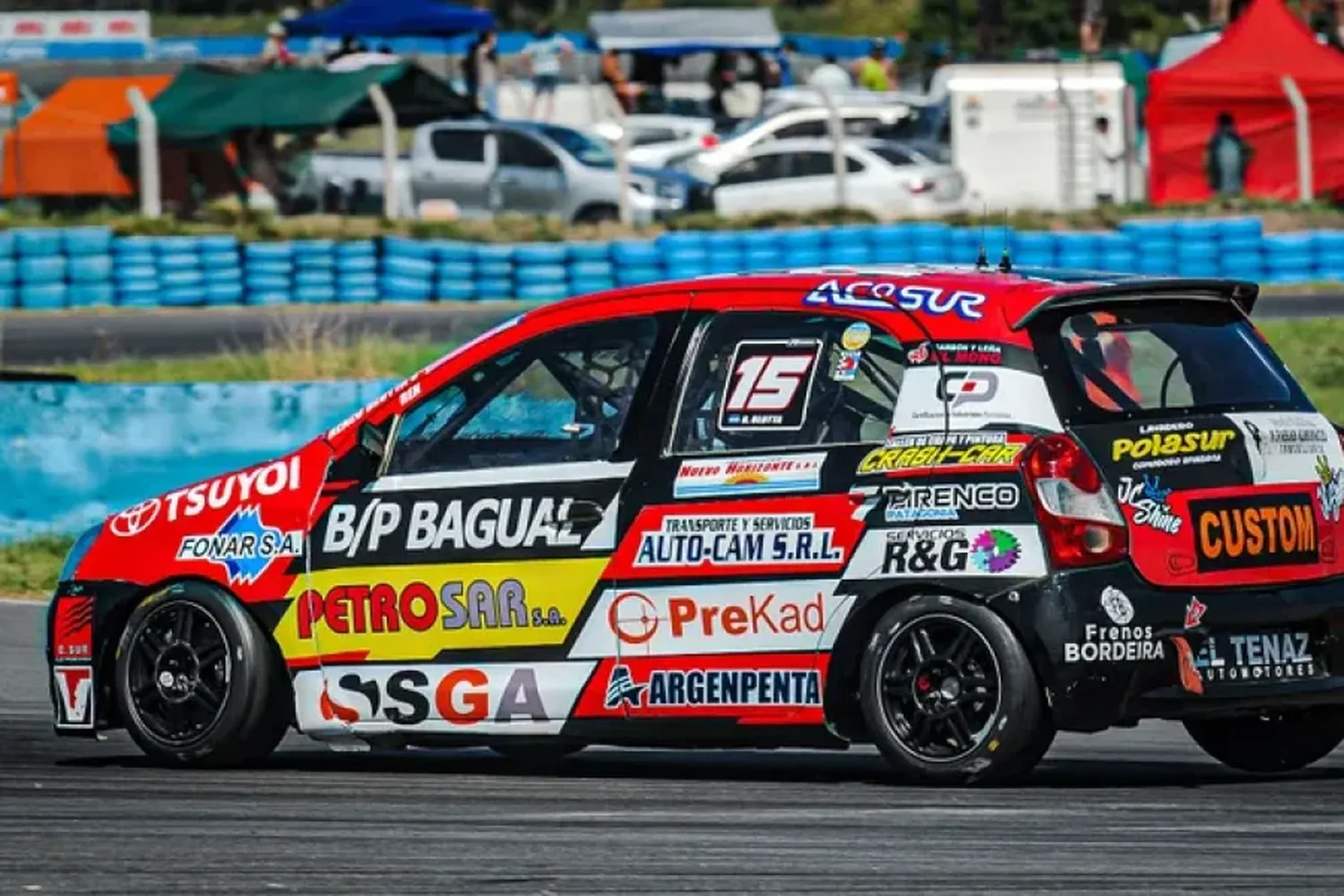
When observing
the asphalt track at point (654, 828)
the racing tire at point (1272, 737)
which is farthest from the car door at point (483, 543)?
the racing tire at point (1272, 737)

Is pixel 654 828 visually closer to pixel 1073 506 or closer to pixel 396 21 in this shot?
pixel 1073 506

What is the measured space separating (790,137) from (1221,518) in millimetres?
29763

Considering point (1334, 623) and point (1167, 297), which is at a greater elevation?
point (1167, 297)

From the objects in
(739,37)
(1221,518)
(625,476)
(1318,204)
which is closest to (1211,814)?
(1221,518)

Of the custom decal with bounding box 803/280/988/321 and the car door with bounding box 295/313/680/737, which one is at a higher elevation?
the custom decal with bounding box 803/280/988/321

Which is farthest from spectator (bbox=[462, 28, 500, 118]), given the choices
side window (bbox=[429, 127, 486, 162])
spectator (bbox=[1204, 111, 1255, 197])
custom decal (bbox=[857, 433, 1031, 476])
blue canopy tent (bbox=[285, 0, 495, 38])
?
custom decal (bbox=[857, 433, 1031, 476])

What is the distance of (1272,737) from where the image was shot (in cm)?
838

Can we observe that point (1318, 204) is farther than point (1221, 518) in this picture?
Yes

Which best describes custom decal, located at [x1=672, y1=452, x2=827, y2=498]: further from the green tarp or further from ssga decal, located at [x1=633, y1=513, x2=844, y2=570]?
the green tarp

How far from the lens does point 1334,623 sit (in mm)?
7867

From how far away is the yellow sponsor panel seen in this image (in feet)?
26.9

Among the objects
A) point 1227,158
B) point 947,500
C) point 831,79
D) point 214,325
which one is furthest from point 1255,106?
point 947,500

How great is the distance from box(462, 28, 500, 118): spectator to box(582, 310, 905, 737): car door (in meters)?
35.4

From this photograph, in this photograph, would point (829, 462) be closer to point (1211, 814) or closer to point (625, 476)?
point (625, 476)
